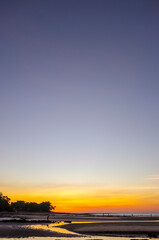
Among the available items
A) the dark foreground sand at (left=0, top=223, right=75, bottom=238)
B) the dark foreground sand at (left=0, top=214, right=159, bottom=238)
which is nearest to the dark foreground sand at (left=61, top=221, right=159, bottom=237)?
the dark foreground sand at (left=0, top=214, right=159, bottom=238)

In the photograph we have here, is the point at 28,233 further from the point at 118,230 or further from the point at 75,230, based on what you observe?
the point at 118,230

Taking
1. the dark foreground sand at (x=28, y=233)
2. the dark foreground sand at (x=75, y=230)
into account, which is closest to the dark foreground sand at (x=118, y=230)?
the dark foreground sand at (x=75, y=230)

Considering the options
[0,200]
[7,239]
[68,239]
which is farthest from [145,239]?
[0,200]

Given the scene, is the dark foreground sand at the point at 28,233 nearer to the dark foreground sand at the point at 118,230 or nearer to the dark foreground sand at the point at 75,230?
the dark foreground sand at the point at 75,230

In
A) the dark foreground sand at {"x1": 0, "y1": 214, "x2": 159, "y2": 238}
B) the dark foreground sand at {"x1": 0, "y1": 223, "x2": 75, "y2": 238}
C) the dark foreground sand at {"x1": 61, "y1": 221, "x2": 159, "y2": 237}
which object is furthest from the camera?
the dark foreground sand at {"x1": 61, "y1": 221, "x2": 159, "y2": 237}

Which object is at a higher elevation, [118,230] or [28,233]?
[28,233]

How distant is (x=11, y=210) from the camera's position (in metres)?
191

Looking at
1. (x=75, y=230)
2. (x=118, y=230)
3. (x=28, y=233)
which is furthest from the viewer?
(x=75, y=230)

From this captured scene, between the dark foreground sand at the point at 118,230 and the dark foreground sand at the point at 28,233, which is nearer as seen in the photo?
the dark foreground sand at the point at 28,233

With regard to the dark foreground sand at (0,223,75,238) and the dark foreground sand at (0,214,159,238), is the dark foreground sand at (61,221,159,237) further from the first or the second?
the dark foreground sand at (0,223,75,238)

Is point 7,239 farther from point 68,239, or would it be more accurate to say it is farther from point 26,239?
point 68,239

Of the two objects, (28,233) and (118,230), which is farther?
(118,230)

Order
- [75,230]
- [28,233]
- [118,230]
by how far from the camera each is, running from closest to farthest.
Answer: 1. [28,233]
2. [118,230]
3. [75,230]

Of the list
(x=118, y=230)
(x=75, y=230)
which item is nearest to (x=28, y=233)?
(x=75, y=230)
